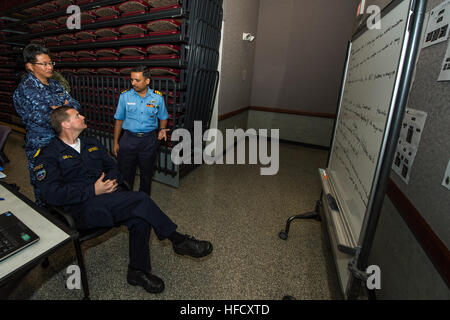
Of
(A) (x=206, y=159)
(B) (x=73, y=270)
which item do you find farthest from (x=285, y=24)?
(B) (x=73, y=270)

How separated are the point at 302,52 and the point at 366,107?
4.34 meters

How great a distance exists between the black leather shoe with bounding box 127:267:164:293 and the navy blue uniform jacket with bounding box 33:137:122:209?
0.60 meters

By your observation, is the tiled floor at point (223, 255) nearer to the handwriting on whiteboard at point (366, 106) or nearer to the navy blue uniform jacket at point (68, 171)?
the navy blue uniform jacket at point (68, 171)

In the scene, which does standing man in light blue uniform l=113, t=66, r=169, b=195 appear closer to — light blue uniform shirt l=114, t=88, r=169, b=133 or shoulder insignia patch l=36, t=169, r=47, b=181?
light blue uniform shirt l=114, t=88, r=169, b=133

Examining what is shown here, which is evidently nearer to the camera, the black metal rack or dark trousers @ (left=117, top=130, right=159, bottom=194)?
dark trousers @ (left=117, top=130, right=159, bottom=194)

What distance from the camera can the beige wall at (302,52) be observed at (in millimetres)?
4484

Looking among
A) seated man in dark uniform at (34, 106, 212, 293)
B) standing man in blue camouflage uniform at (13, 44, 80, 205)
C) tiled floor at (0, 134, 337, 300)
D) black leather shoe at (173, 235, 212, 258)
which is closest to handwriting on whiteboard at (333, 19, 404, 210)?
tiled floor at (0, 134, 337, 300)

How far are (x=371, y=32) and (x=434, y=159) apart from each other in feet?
2.44

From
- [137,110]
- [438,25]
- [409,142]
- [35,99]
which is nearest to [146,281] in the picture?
[137,110]

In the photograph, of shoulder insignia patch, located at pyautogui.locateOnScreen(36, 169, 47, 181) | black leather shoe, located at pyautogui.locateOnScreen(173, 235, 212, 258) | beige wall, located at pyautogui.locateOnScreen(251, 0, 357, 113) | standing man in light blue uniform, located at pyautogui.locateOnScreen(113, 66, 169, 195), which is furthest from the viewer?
beige wall, located at pyautogui.locateOnScreen(251, 0, 357, 113)

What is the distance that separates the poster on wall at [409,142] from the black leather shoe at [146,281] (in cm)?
165

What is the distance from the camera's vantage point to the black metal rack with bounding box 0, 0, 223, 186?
2629 millimetres

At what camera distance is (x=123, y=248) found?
1913mm

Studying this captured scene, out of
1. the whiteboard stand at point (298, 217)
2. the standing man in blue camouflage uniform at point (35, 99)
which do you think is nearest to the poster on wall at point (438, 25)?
the whiteboard stand at point (298, 217)
